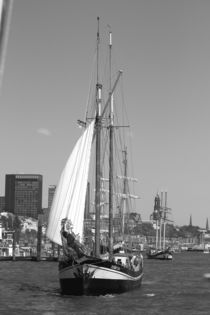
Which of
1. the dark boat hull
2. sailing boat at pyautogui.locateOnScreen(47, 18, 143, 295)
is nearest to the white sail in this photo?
sailing boat at pyautogui.locateOnScreen(47, 18, 143, 295)

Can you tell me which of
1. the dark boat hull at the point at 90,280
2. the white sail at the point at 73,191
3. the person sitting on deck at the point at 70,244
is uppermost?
the white sail at the point at 73,191

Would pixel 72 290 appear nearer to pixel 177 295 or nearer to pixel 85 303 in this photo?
pixel 85 303

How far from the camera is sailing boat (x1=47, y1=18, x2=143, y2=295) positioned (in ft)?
129

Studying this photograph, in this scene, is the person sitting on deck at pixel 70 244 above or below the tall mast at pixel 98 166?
below

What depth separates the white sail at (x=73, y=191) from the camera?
4275 cm

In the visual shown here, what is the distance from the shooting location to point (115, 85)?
5150cm

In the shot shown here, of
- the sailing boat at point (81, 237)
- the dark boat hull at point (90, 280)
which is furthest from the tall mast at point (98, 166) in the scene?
the dark boat hull at point (90, 280)

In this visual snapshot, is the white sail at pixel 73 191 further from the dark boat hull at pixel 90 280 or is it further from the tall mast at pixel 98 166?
the dark boat hull at pixel 90 280

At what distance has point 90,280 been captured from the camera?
129 ft

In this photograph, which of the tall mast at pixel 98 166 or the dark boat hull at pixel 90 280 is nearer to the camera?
the dark boat hull at pixel 90 280

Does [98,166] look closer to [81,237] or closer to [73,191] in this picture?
[73,191]

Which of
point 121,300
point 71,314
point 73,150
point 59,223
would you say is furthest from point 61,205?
point 71,314

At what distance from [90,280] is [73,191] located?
812cm

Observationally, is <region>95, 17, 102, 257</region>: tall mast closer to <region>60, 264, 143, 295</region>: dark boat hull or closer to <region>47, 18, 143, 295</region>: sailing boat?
<region>47, 18, 143, 295</region>: sailing boat
